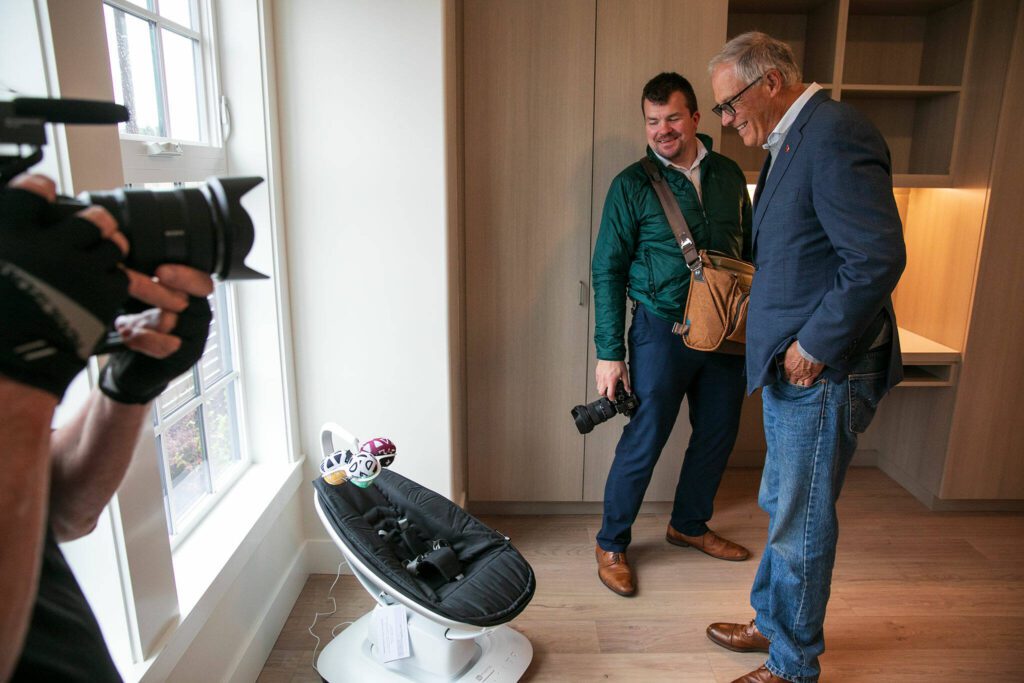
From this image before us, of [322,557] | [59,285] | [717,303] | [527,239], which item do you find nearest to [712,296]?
[717,303]

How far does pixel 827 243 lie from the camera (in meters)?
1.52

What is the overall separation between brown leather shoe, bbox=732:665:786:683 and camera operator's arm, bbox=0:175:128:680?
1691 mm

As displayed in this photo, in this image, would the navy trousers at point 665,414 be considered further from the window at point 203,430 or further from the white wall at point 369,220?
the window at point 203,430

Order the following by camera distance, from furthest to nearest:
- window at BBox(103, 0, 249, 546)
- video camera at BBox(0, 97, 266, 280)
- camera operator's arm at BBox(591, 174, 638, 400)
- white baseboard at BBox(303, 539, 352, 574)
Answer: white baseboard at BBox(303, 539, 352, 574), camera operator's arm at BBox(591, 174, 638, 400), window at BBox(103, 0, 249, 546), video camera at BBox(0, 97, 266, 280)

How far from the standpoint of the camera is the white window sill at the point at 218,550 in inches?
54.5

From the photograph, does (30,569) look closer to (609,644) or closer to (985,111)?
(609,644)

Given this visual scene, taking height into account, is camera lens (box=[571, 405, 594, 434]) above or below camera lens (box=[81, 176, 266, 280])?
below

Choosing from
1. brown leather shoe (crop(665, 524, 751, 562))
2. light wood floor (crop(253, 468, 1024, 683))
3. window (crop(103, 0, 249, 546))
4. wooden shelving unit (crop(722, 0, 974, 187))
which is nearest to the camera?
window (crop(103, 0, 249, 546))

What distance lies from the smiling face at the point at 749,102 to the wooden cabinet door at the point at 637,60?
0.74m

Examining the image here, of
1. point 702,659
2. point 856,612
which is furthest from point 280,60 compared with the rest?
point 856,612

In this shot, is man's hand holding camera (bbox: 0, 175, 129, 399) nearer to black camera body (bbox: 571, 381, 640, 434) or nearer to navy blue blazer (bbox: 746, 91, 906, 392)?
navy blue blazer (bbox: 746, 91, 906, 392)

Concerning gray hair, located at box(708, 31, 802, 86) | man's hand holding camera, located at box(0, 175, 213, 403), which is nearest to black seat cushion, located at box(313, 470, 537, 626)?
man's hand holding camera, located at box(0, 175, 213, 403)

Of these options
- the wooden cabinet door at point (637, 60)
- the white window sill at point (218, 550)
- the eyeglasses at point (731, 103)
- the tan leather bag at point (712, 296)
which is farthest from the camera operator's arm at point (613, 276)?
A: the white window sill at point (218, 550)

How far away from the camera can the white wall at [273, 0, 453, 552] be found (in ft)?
6.57
